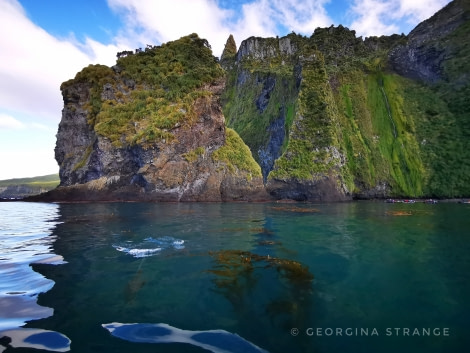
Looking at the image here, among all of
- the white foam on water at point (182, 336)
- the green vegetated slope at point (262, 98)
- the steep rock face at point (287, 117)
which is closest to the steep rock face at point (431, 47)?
the steep rock face at point (287, 117)

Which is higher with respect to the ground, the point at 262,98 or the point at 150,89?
the point at 262,98

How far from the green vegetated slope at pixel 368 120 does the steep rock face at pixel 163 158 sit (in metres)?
10.4

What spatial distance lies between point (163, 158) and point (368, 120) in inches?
2680

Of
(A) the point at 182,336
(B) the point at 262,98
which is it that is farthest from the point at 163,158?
(B) the point at 262,98

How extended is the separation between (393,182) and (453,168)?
14.5 metres

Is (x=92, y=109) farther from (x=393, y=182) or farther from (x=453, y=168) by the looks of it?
(x=453, y=168)

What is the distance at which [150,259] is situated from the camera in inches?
482

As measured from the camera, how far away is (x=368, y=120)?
95.8 metres

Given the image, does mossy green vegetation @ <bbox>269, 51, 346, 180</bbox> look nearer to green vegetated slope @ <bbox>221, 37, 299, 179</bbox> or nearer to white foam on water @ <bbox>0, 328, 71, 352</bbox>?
green vegetated slope @ <bbox>221, 37, 299, 179</bbox>

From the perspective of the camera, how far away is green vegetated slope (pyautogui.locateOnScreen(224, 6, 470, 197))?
74.2m

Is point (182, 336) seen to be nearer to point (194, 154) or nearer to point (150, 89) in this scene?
point (194, 154)

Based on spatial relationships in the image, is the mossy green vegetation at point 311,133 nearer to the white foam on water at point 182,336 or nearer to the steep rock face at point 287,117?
the steep rock face at point 287,117

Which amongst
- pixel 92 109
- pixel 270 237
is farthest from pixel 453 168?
pixel 92 109

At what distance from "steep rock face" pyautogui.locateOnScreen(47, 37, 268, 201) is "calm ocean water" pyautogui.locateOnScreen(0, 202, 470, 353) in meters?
44.6
